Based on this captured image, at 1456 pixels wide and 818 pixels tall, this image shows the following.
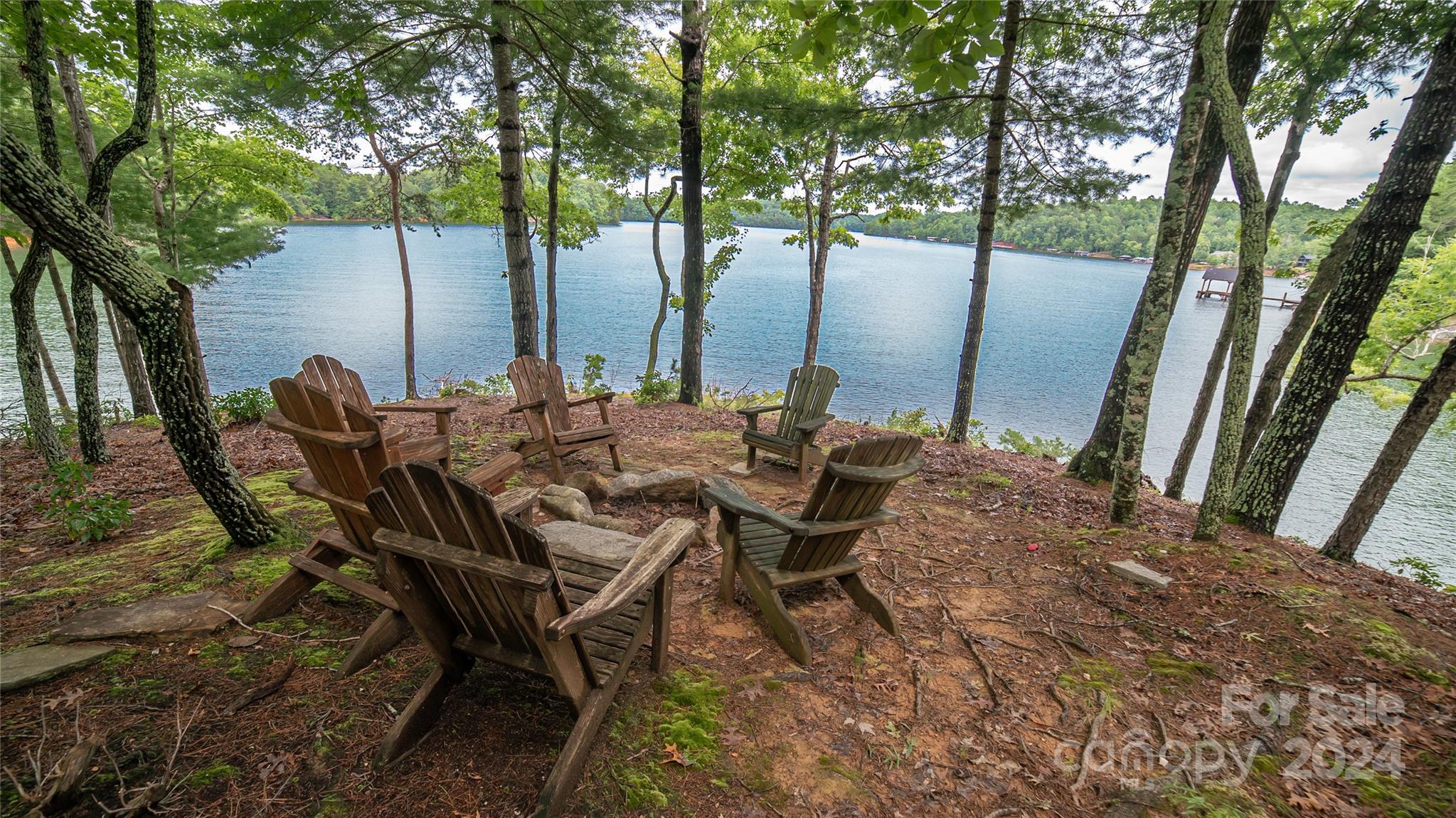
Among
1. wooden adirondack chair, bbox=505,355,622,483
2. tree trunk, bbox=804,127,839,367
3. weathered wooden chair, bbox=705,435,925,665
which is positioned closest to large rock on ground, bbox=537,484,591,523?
wooden adirondack chair, bbox=505,355,622,483

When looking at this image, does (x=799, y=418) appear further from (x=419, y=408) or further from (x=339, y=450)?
(x=339, y=450)

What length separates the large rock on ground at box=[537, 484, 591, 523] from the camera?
3.61m

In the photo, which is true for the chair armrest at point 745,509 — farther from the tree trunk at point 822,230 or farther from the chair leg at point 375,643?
the tree trunk at point 822,230

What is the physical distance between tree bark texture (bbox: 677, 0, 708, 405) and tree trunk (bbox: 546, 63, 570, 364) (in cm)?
256

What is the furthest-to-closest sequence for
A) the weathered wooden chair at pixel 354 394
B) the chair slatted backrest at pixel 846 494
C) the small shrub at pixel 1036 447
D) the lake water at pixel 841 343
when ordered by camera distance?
the lake water at pixel 841 343, the small shrub at pixel 1036 447, the weathered wooden chair at pixel 354 394, the chair slatted backrest at pixel 846 494

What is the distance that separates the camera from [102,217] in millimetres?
3338

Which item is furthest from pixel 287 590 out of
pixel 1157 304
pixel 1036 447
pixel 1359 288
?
pixel 1036 447

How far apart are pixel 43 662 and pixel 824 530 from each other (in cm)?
312

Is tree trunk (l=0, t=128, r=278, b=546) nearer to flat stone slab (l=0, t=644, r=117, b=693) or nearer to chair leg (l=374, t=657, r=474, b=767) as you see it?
flat stone slab (l=0, t=644, r=117, b=693)

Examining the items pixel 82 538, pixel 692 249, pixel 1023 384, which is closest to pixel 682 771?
pixel 82 538

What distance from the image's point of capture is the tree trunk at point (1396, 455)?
3.85m

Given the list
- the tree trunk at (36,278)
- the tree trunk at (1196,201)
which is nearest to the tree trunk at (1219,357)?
the tree trunk at (1196,201)

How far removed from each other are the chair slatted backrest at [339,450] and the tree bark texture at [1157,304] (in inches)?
179

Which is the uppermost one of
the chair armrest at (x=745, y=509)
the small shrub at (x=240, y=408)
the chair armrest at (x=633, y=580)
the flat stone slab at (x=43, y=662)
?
the chair armrest at (x=633, y=580)
